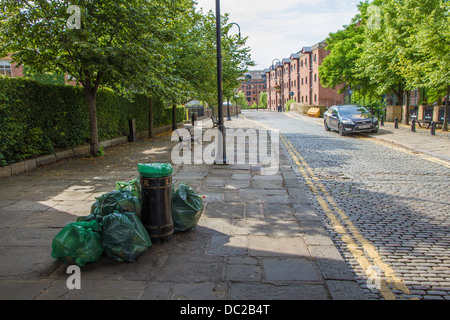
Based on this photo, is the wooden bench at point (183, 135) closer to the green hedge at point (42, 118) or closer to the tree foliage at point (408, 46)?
the green hedge at point (42, 118)

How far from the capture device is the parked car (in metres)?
18.8

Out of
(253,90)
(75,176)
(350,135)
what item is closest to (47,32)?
(75,176)

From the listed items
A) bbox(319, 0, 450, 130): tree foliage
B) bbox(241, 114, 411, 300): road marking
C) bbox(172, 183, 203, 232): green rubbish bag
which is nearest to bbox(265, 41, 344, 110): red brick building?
bbox(319, 0, 450, 130): tree foliage

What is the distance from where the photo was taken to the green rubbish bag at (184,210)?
14.9 feet

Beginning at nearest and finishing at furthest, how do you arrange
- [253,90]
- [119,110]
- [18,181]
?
1. [18,181]
2. [119,110]
3. [253,90]

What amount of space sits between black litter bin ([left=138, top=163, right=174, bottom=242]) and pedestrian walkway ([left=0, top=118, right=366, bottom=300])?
0.76 ft

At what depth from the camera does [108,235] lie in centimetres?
377

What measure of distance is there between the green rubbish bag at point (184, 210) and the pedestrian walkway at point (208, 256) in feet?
0.46

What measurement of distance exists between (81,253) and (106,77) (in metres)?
9.11

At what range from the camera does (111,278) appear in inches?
135

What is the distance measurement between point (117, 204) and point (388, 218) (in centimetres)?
404

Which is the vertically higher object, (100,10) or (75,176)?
(100,10)

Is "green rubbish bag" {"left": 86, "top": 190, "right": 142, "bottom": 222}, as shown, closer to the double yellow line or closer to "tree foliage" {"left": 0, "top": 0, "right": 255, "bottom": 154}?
the double yellow line
